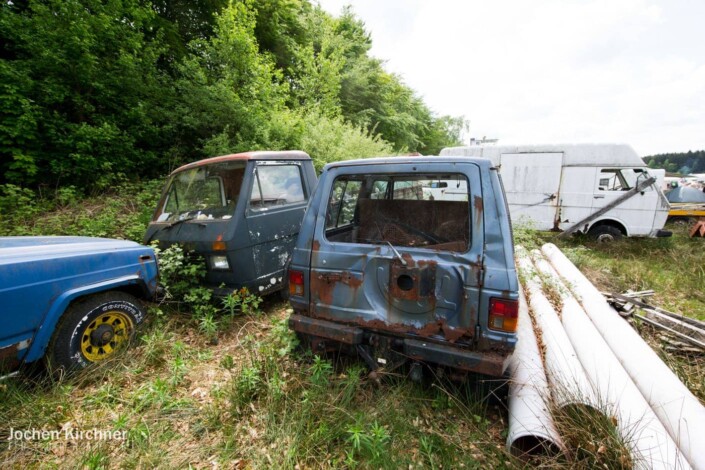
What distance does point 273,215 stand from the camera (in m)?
4.03

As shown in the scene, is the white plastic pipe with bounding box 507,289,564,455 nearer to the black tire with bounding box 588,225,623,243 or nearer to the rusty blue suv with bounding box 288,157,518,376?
the rusty blue suv with bounding box 288,157,518,376

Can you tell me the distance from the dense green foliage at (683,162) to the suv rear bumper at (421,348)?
4333cm

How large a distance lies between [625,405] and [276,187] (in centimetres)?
405

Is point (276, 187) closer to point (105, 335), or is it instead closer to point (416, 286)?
point (105, 335)

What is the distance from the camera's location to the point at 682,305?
4.59 meters

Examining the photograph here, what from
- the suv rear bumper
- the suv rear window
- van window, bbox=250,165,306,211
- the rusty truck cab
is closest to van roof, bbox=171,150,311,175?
the rusty truck cab

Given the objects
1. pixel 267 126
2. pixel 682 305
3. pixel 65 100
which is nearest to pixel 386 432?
pixel 682 305

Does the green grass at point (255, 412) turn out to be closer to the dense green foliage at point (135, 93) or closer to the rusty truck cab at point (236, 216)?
the rusty truck cab at point (236, 216)

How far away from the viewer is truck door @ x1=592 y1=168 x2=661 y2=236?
7.45 metres

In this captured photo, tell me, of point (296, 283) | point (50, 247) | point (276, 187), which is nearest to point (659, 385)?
point (296, 283)

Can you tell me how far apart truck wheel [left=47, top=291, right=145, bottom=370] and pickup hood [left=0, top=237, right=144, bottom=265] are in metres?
0.46

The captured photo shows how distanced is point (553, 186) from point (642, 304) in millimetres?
5212

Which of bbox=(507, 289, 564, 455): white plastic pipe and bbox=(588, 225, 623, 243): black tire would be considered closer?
bbox=(507, 289, 564, 455): white plastic pipe

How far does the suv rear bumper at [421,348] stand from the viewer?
1963 millimetres
